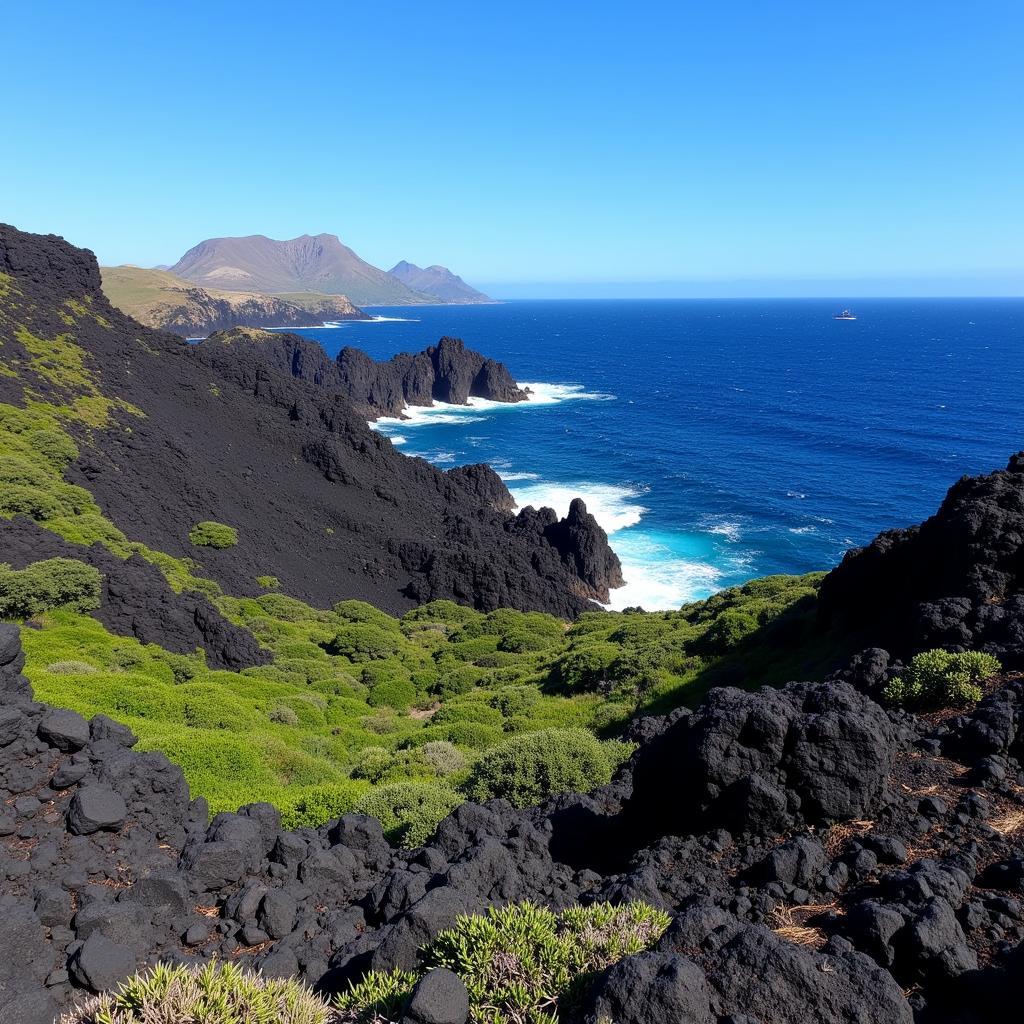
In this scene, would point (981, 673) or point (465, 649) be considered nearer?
point (981, 673)

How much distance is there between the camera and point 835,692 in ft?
31.3

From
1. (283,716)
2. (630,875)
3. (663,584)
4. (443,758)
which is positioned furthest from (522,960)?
(663,584)

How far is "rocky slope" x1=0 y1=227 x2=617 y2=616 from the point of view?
139 ft

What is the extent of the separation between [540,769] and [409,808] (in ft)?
8.29

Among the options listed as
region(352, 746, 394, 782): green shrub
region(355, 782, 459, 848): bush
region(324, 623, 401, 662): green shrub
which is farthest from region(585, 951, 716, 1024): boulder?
region(324, 623, 401, 662): green shrub

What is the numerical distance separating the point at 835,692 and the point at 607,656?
16943 millimetres

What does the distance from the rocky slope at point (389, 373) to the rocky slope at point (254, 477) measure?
46.3 meters

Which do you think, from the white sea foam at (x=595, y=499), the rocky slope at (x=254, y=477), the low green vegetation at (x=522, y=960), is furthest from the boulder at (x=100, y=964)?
the white sea foam at (x=595, y=499)

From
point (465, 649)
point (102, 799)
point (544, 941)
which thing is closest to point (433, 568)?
point (465, 649)

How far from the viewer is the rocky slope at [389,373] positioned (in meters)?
112

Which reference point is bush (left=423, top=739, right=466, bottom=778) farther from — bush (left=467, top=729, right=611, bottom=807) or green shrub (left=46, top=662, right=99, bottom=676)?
green shrub (left=46, top=662, right=99, bottom=676)

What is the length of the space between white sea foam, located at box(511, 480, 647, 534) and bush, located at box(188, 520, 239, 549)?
31047 mm

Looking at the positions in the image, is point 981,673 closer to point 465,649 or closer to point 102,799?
point 102,799

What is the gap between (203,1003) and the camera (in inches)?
219
